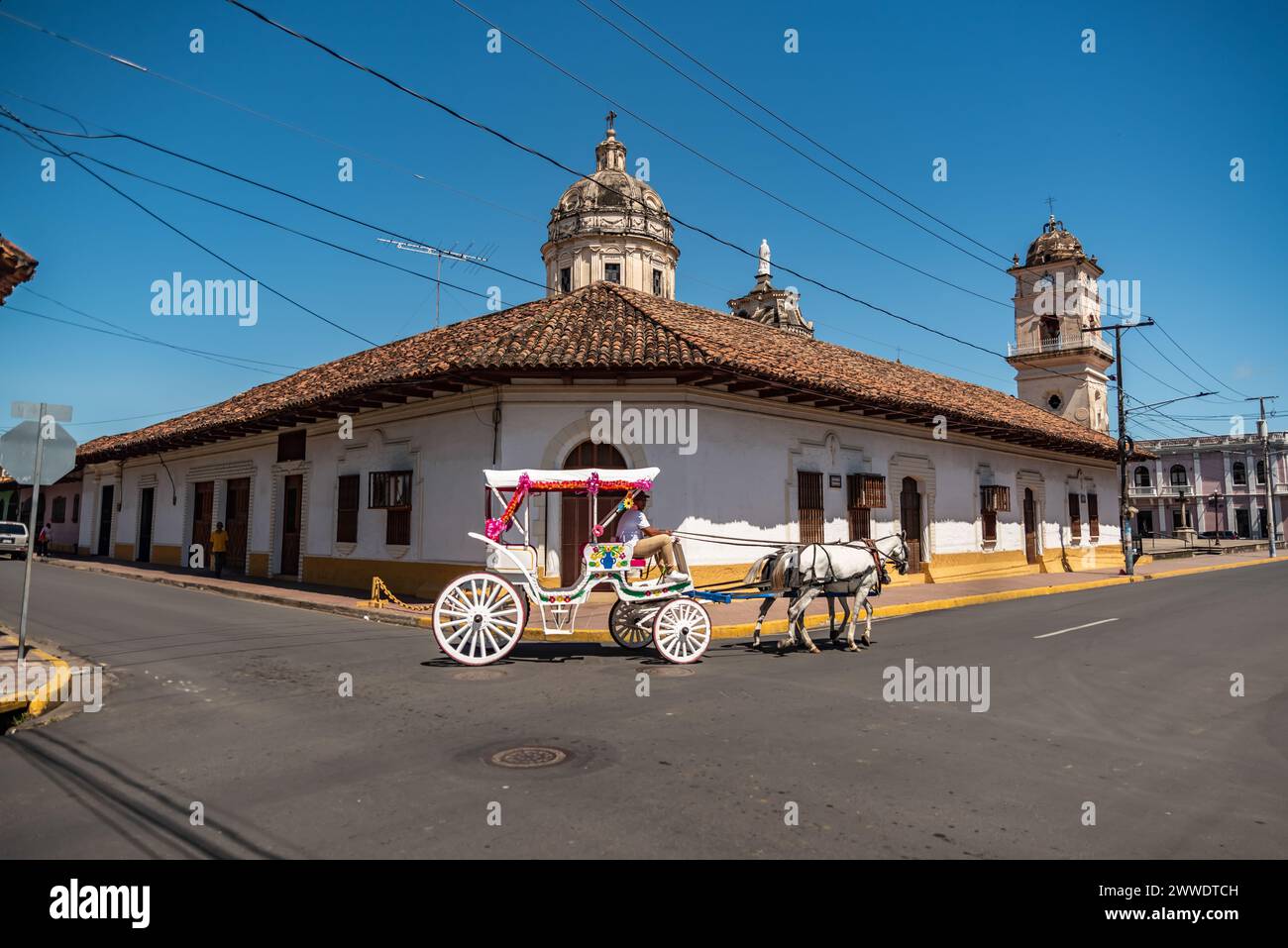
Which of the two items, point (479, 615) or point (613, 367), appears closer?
point (479, 615)

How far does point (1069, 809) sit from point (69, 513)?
43510mm

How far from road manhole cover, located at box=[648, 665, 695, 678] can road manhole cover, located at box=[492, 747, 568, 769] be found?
2.99 meters

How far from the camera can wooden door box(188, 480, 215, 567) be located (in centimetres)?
2421

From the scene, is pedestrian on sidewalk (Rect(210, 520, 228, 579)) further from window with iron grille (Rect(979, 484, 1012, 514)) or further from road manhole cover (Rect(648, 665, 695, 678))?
window with iron grille (Rect(979, 484, 1012, 514))

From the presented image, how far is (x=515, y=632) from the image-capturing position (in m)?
8.66

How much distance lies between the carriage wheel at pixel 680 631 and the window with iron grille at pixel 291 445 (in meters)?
14.8

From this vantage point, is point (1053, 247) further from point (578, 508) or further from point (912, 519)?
point (578, 508)

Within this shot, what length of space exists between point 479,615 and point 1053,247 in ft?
124

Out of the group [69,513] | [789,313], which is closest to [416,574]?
[69,513]

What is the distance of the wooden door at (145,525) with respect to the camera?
28062 mm

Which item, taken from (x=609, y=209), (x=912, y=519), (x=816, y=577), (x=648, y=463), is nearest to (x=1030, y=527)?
(x=912, y=519)

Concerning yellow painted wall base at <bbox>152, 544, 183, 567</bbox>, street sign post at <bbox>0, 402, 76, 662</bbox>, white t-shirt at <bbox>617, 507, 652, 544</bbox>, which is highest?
street sign post at <bbox>0, 402, 76, 662</bbox>

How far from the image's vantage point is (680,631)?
28.5ft

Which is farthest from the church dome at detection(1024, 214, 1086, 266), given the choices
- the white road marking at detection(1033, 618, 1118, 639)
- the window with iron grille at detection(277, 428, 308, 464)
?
the window with iron grille at detection(277, 428, 308, 464)
